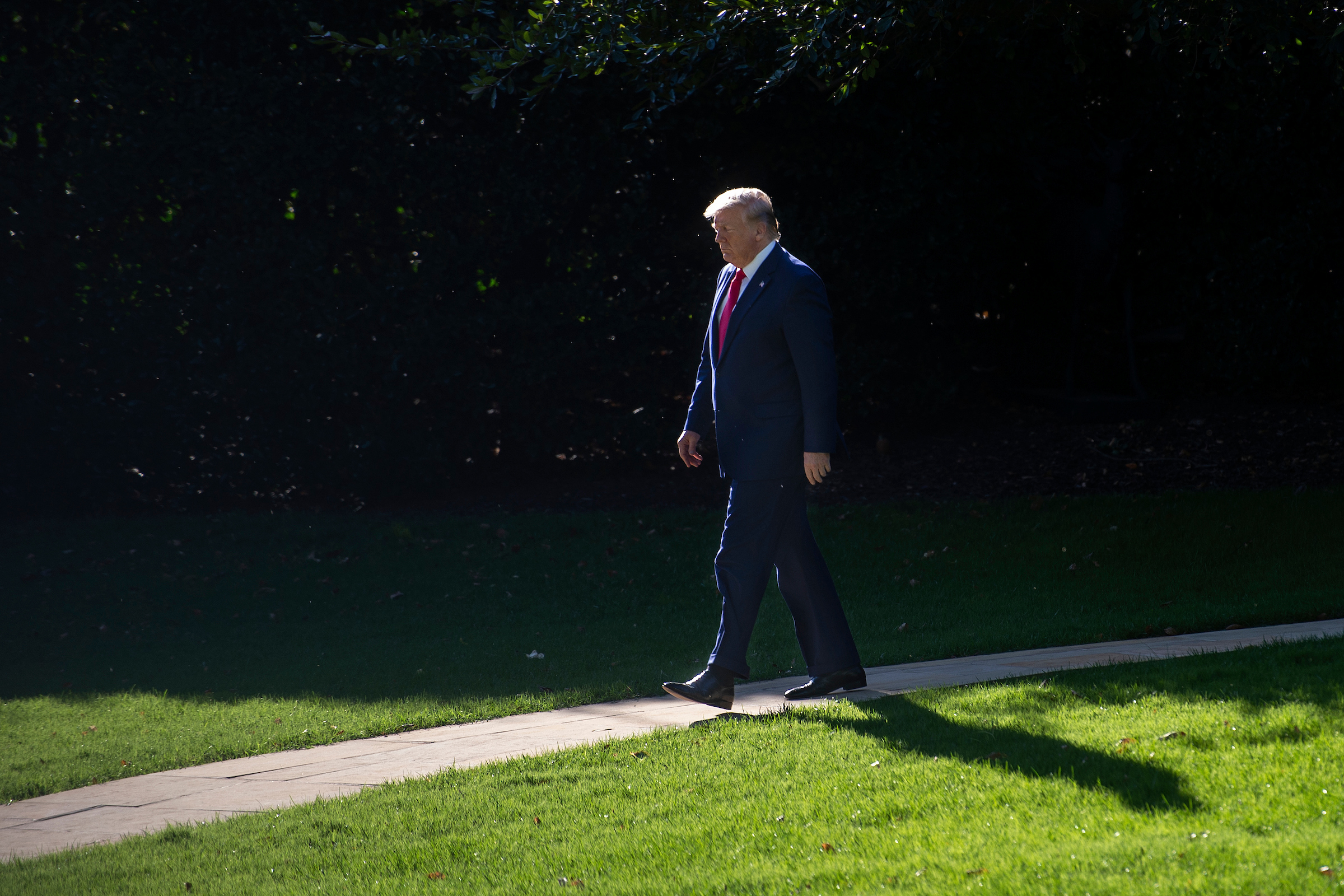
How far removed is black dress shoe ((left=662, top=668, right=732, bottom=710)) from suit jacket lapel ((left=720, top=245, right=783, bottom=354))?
1.44 m

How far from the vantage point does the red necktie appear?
5.36 m

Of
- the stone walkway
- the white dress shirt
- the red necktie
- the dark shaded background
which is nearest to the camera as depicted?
the stone walkway

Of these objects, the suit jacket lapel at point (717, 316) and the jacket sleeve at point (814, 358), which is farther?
the suit jacket lapel at point (717, 316)

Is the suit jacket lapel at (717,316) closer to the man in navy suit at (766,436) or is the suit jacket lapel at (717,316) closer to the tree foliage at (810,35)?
the man in navy suit at (766,436)

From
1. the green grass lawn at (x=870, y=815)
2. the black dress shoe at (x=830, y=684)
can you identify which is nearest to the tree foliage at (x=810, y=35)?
the black dress shoe at (x=830, y=684)

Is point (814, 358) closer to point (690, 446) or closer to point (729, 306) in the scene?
point (729, 306)

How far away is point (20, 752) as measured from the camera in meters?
5.61

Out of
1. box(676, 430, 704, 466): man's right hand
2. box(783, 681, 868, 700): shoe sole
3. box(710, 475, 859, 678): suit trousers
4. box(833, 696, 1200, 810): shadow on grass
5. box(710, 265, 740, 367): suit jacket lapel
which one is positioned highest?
box(710, 265, 740, 367): suit jacket lapel

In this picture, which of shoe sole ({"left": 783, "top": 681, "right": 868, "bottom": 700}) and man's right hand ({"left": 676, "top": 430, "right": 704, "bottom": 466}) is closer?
shoe sole ({"left": 783, "top": 681, "right": 868, "bottom": 700})

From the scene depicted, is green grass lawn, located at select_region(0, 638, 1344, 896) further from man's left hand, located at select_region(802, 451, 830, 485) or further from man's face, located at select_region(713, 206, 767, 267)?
man's face, located at select_region(713, 206, 767, 267)

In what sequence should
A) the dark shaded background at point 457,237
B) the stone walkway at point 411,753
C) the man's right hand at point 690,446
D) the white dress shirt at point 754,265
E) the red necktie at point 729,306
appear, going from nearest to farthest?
the stone walkway at point 411,753 < the white dress shirt at point 754,265 < the red necktie at point 729,306 < the man's right hand at point 690,446 < the dark shaded background at point 457,237

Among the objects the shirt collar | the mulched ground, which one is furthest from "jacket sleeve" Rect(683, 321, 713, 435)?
the mulched ground

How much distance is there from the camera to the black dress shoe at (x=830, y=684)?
532cm

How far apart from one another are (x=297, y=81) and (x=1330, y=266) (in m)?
9.96
